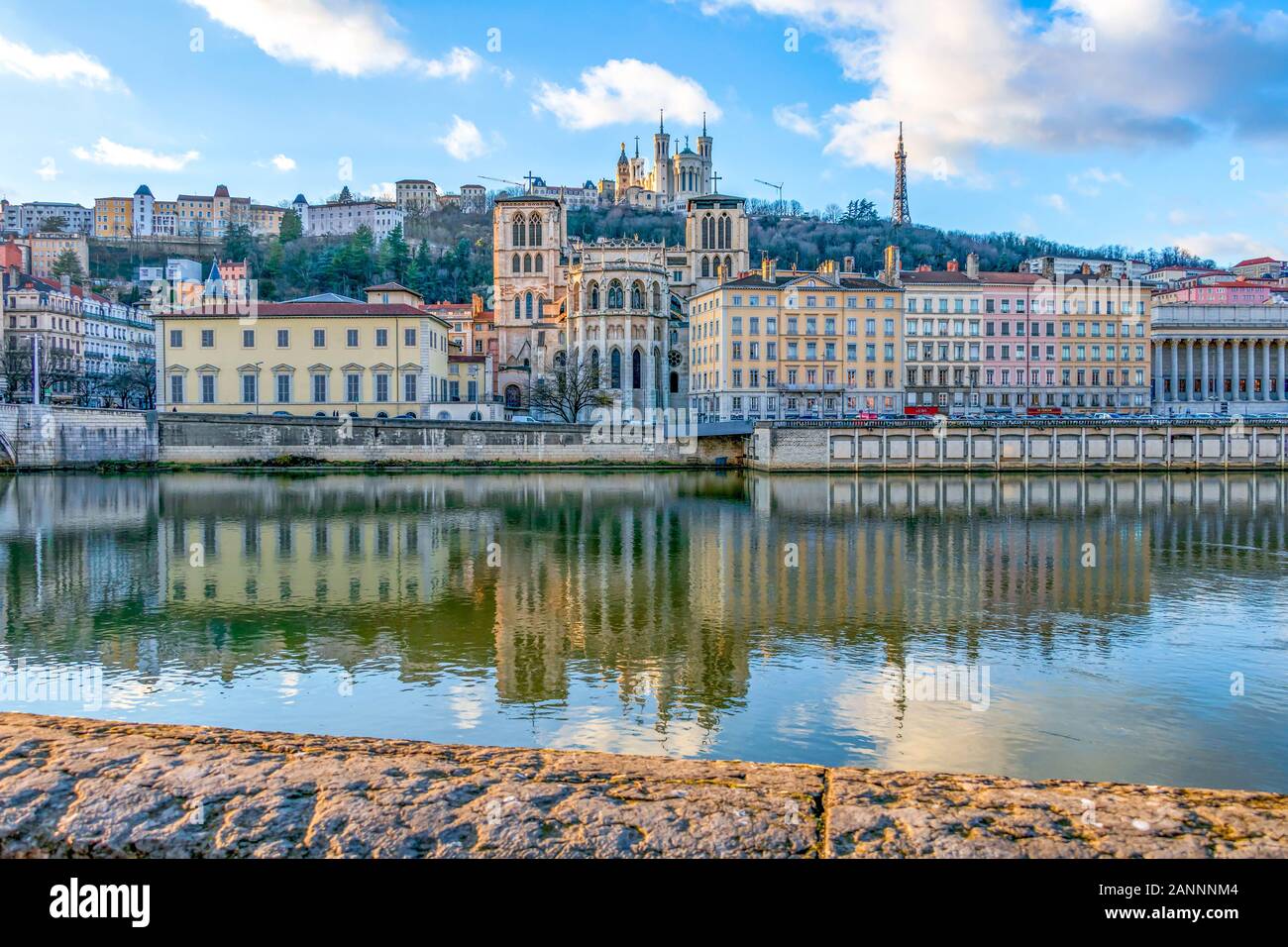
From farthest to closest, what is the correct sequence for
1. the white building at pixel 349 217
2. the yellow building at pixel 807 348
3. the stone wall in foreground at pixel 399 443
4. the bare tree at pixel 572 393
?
1. the white building at pixel 349 217
2. the bare tree at pixel 572 393
3. the yellow building at pixel 807 348
4. the stone wall in foreground at pixel 399 443

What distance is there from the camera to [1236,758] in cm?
1066

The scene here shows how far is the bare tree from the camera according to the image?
74.4m

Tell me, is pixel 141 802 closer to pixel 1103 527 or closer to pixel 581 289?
pixel 1103 527

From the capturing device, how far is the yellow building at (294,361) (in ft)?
216

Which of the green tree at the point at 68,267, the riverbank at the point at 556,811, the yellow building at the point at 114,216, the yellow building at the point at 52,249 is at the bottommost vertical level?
the riverbank at the point at 556,811

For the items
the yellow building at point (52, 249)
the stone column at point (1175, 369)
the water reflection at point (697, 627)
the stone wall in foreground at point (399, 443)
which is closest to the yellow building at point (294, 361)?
the stone wall in foreground at point (399, 443)

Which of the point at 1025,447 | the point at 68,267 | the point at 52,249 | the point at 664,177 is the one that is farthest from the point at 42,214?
the point at 1025,447

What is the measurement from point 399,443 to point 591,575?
40698mm

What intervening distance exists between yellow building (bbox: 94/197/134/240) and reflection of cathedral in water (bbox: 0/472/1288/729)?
136m

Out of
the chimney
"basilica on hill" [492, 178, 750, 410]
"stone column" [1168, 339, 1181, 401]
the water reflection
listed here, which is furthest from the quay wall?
"basilica on hill" [492, 178, 750, 410]

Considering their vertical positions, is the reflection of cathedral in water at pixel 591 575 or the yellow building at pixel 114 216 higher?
the yellow building at pixel 114 216

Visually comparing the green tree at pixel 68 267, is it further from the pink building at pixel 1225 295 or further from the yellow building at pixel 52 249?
the pink building at pixel 1225 295

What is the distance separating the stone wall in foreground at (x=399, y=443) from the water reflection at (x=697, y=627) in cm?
2306
